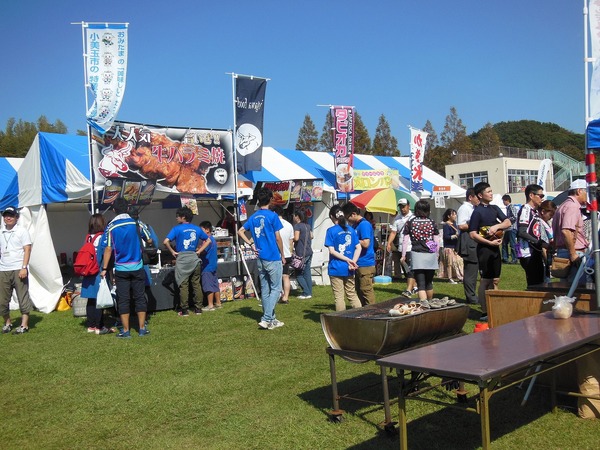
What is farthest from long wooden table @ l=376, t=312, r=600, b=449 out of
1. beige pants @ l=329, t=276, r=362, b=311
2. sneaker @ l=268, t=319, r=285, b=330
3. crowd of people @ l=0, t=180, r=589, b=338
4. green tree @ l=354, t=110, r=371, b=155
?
green tree @ l=354, t=110, r=371, b=155

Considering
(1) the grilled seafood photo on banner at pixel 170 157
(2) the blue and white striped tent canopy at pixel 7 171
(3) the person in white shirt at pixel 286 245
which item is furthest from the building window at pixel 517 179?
(2) the blue and white striped tent canopy at pixel 7 171

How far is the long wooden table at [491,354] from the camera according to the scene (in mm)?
2924

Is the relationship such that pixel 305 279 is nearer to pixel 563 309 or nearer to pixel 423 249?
pixel 423 249

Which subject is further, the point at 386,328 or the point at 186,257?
the point at 186,257

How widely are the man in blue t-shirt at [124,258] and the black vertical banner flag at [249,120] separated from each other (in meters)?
3.99

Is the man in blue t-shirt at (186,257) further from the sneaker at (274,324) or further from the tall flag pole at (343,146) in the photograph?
the tall flag pole at (343,146)

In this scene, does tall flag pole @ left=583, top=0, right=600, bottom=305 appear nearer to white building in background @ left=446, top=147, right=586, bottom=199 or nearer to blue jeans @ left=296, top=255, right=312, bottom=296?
blue jeans @ left=296, top=255, right=312, bottom=296

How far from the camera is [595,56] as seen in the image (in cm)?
444

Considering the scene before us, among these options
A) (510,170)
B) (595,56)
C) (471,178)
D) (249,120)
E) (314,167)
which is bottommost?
(595,56)

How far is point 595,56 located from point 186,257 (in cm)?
702

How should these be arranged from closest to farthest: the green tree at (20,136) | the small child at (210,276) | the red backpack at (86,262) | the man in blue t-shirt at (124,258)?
the man in blue t-shirt at (124,258)
the red backpack at (86,262)
the small child at (210,276)
the green tree at (20,136)

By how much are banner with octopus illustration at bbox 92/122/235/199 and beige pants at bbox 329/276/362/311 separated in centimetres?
460

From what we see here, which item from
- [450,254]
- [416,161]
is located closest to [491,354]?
[450,254]

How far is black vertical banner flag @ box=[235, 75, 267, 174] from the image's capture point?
1130 centimetres
